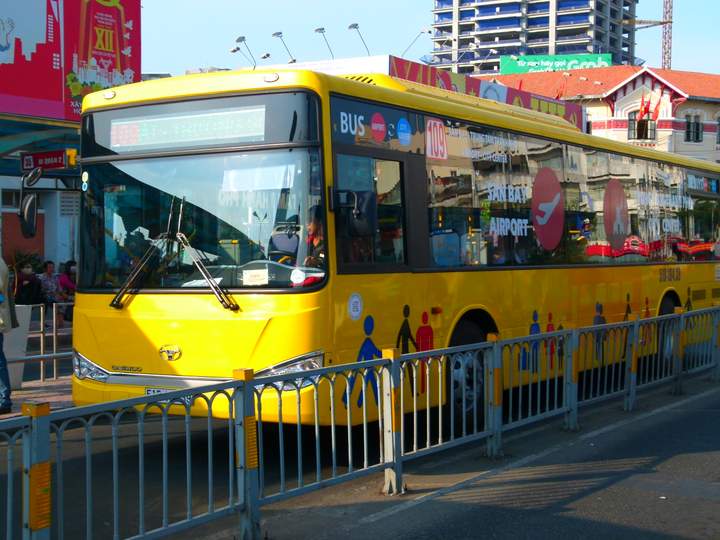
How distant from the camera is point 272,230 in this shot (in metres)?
7.84

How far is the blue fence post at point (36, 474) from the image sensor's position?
4602 millimetres

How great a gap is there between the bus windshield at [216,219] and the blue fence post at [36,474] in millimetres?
3347

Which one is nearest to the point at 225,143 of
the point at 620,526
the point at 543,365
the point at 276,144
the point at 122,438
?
the point at 276,144

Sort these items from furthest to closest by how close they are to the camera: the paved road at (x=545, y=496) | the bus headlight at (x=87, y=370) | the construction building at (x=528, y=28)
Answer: the construction building at (x=528, y=28), the bus headlight at (x=87, y=370), the paved road at (x=545, y=496)

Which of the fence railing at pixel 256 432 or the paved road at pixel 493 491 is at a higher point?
the fence railing at pixel 256 432

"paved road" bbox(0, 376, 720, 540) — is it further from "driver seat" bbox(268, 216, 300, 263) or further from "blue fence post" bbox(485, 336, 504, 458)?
"driver seat" bbox(268, 216, 300, 263)

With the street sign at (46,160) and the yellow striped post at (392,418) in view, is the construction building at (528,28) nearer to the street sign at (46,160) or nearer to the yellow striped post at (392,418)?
the street sign at (46,160)

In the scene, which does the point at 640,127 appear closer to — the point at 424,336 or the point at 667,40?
the point at 424,336

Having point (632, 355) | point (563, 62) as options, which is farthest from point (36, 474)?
point (563, 62)

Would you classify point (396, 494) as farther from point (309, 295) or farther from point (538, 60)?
point (538, 60)

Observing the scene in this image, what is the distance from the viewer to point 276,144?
7898mm

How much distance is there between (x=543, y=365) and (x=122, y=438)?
14.6ft

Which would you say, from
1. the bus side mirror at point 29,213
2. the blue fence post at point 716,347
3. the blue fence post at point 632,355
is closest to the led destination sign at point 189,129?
the bus side mirror at point 29,213

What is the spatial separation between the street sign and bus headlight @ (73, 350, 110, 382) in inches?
175
